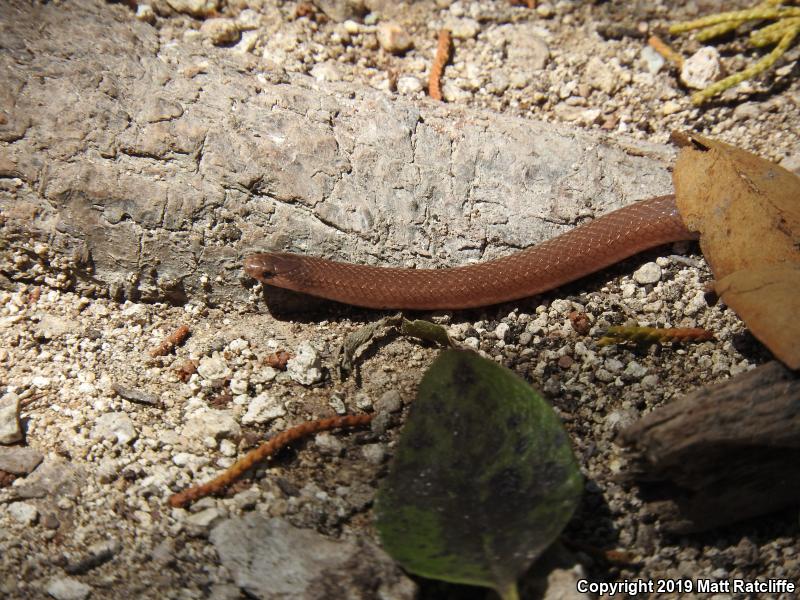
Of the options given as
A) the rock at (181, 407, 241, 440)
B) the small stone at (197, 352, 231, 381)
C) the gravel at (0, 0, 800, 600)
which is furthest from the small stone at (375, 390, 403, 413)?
the small stone at (197, 352, 231, 381)

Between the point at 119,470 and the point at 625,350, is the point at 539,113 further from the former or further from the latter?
the point at 119,470

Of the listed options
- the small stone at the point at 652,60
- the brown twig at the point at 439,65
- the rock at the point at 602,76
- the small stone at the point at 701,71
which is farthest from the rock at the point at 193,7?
the small stone at the point at 701,71

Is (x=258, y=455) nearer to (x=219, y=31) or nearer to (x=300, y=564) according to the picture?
(x=300, y=564)

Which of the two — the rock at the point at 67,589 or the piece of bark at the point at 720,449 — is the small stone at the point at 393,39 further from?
the rock at the point at 67,589

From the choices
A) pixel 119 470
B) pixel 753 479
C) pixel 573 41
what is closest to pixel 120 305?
pixel 119 470

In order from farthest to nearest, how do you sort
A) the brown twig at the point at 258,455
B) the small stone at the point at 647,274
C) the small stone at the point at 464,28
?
1. the small stone at the point at 464,28
2. the small stone at the point at 647,274
3. the brown twig at the point at 258,455

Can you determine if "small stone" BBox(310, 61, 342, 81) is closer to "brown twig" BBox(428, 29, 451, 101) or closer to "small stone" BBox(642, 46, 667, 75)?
"brown twig" BBox(428, 29, 451, 101)

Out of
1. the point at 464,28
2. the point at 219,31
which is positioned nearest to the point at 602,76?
the point at 464,28
